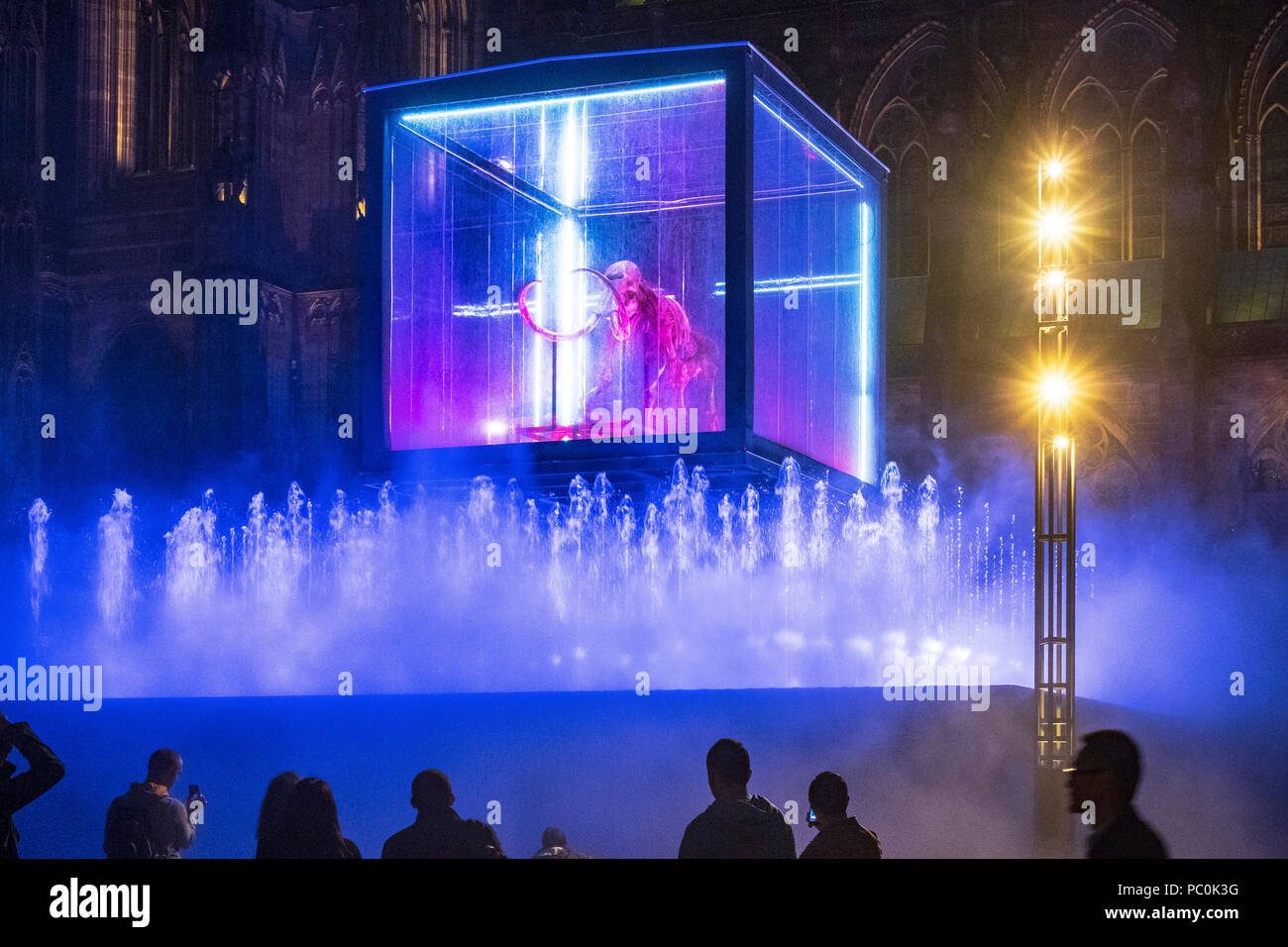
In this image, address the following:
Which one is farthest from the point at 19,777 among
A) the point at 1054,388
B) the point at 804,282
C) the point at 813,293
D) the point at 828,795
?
the point at 813,293

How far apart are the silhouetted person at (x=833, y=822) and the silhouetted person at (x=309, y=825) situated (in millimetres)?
1706

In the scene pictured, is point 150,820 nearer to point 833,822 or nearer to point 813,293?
point 833,822

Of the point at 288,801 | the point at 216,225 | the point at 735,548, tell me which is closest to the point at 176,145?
the point at 216,225

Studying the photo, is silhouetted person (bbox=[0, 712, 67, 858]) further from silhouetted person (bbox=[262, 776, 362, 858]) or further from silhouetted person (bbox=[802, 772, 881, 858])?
silhouetted person (bbox=[802, 772, 881, 858])

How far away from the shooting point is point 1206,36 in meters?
25.3

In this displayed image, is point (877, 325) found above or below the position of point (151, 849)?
above

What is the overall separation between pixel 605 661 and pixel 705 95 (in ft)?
21.4

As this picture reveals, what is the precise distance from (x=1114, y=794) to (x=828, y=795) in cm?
148

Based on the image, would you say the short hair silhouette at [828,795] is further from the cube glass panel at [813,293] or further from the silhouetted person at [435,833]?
the cube glass panel at [813,293]

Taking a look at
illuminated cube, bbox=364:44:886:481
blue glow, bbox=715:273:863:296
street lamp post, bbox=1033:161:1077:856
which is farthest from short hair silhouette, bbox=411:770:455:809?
blue glow, bbox=715:273:863:296

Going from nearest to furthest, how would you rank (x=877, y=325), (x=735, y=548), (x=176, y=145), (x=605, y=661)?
(x=877, y=325), (x=605, y=661), (x=735, y=548), (x=176, y=145)

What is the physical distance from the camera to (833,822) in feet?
20.2

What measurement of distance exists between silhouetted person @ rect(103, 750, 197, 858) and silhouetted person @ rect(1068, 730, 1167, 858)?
3861 millimetres
